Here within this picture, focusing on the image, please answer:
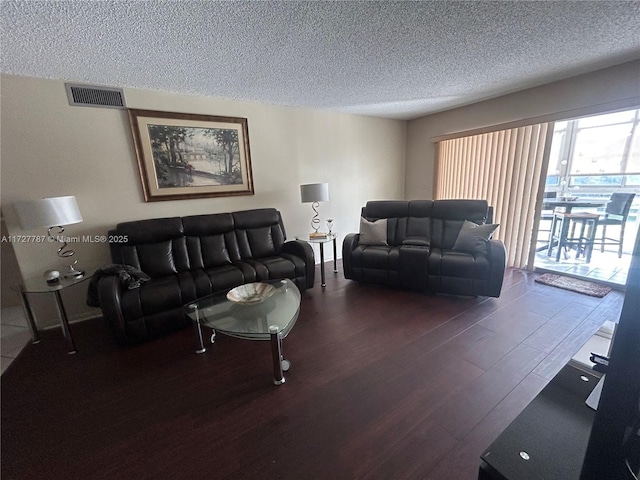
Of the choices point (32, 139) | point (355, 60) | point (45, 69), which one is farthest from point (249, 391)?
point (45, 69)

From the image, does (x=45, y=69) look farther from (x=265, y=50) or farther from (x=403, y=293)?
(x=403, y=293)

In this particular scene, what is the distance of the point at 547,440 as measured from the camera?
0.87 metres

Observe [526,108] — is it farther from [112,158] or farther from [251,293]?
[112,158]

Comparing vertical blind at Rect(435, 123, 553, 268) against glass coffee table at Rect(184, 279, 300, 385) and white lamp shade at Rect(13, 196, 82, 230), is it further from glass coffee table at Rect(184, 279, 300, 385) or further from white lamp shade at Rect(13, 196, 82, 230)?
white lamp shade at Rect(13, 196, 82, 230)

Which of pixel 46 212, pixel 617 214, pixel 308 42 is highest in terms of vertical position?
pixel 308 42

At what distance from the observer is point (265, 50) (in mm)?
2062

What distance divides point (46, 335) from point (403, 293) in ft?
12.1

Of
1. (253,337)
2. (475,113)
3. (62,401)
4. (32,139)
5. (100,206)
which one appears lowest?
(62,401)

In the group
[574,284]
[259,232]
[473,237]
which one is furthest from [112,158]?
[574,284]

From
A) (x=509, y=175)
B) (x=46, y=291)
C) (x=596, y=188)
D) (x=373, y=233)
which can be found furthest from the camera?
(x=596, y=188)

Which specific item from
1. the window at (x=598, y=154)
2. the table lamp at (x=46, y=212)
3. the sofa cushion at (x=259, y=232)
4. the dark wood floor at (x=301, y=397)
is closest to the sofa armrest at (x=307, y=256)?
the sofa cushion at (x=259, y=232)

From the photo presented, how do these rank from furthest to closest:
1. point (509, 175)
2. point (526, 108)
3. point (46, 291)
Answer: point (509, 175) < point (526, 108) < point (46, 291)

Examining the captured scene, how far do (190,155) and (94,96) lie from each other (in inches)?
37.3

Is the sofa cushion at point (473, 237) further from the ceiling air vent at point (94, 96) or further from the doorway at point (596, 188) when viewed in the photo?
the ceiling air vent at point (94, 96)
